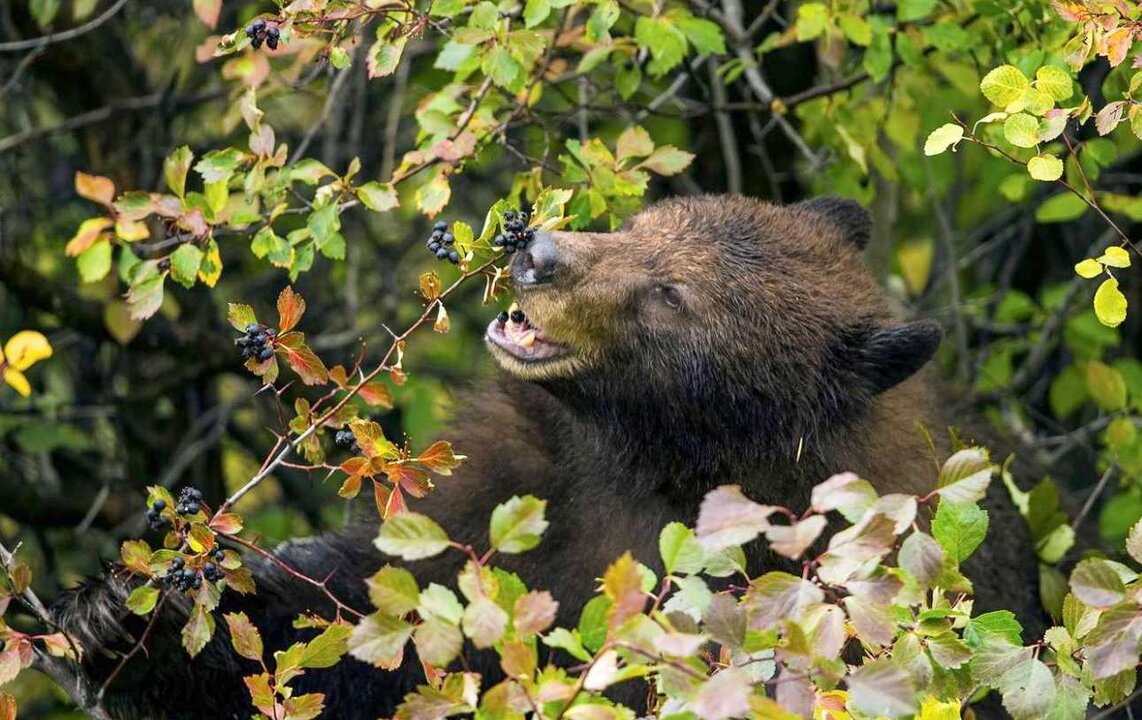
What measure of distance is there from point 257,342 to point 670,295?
1379 mm

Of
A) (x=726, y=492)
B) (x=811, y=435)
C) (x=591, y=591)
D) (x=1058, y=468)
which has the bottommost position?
(x=1058, y=468)

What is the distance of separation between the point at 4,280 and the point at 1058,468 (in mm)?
4518

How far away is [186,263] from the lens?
4.31 m

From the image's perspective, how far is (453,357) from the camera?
8.65 meters

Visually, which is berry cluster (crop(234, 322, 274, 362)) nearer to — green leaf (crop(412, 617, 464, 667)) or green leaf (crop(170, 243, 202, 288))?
→ green leaf (crop(170, 243, 202, 288))

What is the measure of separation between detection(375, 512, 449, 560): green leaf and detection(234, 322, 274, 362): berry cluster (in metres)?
0.90

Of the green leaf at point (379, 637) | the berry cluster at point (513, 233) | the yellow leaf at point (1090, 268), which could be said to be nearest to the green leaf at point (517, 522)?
the green leaf at point (379, 637)

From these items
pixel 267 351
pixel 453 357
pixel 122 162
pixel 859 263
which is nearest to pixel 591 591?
pixel 859 263

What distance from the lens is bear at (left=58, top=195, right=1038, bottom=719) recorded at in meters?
4.41

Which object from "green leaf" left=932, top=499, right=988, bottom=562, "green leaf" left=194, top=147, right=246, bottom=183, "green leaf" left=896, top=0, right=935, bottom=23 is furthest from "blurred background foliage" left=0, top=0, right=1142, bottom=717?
"green leaf" left=932, top=499, right=988, bottom=562

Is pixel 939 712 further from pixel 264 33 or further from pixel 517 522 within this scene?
pixel 264 33

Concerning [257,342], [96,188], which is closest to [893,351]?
[257,342]

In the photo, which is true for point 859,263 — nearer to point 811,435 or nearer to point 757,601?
point 811,435

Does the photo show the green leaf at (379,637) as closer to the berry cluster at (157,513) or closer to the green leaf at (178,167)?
the berry cluster at (157,513)
